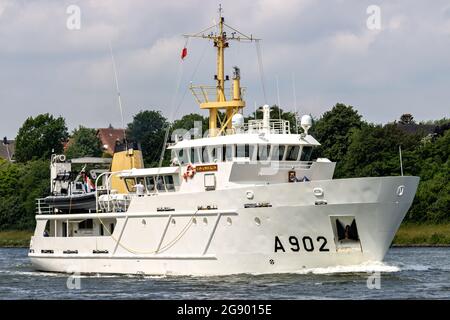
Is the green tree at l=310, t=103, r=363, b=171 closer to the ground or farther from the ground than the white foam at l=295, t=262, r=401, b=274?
farther from the ground

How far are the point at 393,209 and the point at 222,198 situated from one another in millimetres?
6286

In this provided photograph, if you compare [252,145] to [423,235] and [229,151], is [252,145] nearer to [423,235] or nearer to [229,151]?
[229,151]

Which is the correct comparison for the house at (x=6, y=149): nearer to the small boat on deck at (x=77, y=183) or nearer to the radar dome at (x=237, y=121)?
the small boat on deck at (x=77, y=183)

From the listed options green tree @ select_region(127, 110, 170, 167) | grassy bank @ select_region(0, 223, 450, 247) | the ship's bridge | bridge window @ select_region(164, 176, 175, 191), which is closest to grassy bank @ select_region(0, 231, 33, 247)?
green tree @ select_region(127, 110, 170, 167)

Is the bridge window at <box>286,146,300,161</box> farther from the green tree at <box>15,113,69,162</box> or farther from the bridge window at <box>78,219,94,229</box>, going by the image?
the green tree at <box>15,113,69,162</box>

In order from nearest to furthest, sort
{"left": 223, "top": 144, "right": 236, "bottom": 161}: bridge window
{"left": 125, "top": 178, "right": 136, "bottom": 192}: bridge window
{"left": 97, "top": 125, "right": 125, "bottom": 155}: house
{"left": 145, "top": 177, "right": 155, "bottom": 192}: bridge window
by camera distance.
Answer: {"left": 223, "top": 144, "right": 236, "bottom": 161}: bridge window, {"left": 145, "top": 177, "right": 155, "bottom": 192}: bridge window, {"left": 125, "top": 178, "right": 136, "bottom": 192}: bridge window, {"left": 97, "top": 125, "right": 125, "bottom": 155}: house

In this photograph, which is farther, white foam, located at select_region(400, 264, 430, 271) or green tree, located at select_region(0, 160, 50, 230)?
green tree, located at select_region(0, 160, 50, 230)

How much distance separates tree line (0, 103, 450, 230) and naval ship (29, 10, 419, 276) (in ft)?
83.6

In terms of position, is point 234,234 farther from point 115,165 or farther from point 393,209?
point 115,165

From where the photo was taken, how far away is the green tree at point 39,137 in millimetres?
115062

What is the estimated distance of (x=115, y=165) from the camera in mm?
47719

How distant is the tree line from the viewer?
7512 cm

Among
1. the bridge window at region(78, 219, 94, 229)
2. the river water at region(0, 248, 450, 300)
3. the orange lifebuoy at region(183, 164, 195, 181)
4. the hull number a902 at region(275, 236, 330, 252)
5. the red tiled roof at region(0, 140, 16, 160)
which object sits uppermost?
the red tiled roof at region(0, 140, 16, 160)
